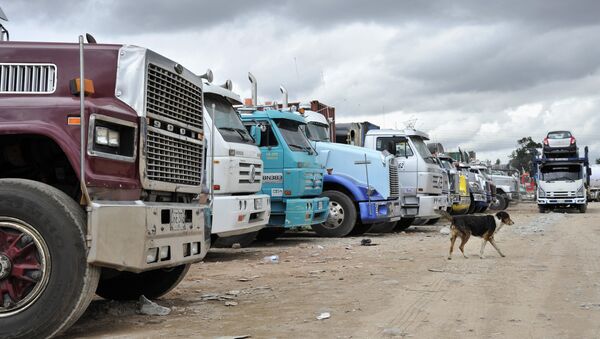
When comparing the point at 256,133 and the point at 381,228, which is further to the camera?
the point at 381,228

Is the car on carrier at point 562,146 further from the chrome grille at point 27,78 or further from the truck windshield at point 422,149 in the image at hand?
the chrome grille at point 27,78

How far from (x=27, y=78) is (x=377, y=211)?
10.3m

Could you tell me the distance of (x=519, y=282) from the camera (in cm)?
777

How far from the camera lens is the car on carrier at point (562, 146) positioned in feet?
104

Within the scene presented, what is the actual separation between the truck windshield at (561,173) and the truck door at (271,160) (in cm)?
2217

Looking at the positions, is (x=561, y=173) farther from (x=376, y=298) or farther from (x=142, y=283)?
(x=142, y=283)

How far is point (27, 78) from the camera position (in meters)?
5.04

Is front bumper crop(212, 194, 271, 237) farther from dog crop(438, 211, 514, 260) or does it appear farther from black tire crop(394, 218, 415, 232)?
black tire crop(394, 218, 415, 232)

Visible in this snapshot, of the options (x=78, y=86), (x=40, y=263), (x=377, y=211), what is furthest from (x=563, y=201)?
(x=40, y=263)

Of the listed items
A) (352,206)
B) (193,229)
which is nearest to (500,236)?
(352,206)

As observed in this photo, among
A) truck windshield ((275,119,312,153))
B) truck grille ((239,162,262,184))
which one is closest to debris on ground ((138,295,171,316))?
truck grille ((239,162,262,184))

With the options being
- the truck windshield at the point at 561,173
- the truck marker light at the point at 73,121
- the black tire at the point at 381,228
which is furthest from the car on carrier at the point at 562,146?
the truck marker light at the point at 73,121

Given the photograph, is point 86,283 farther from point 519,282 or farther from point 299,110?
point 299,110

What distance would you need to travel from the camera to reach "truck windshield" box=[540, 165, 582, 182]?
3064 cm
